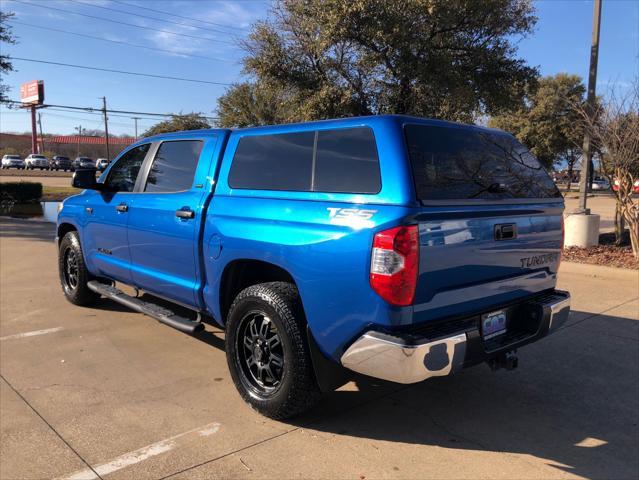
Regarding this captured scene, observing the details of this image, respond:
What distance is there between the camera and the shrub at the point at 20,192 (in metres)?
17.6

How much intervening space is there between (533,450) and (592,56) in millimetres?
9834

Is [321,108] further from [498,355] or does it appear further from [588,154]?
[498,355]

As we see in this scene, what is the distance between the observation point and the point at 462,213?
3.01 meters

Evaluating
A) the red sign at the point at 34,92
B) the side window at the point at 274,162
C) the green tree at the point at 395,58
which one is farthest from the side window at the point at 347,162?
the red sign at the point at 34,92

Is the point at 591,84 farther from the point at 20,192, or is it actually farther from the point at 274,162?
the point at 20,192

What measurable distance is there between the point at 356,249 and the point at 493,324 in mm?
1127

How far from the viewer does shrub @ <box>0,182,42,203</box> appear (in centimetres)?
1756

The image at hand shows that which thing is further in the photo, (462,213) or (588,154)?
(588,154)

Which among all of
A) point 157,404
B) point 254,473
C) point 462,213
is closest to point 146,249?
point 157,404

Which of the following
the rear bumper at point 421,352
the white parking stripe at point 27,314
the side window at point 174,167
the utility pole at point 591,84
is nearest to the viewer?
the rear bumper at point 421,352

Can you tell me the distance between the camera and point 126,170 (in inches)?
207

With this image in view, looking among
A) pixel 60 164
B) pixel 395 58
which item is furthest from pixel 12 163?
pixel 395 58

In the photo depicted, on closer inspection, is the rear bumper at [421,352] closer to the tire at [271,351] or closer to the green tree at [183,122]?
the tire at [271,351]

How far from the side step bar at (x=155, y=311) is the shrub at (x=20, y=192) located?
14540mm
